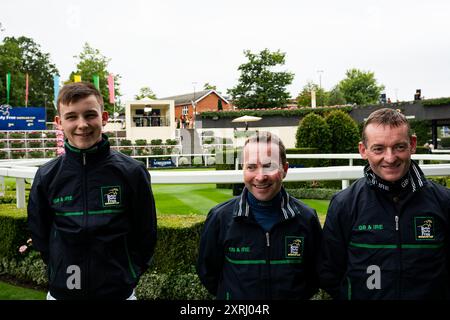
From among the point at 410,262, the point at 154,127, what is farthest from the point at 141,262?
the point at 154,127

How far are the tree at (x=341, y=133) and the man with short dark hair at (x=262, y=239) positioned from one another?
1232 centimetres

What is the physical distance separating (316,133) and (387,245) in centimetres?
1229

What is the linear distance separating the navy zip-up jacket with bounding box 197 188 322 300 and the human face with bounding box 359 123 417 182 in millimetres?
411

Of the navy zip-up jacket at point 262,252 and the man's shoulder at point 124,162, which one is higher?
the man's shoulder at point 124,162

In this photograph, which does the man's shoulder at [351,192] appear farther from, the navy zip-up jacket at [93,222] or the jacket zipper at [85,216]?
the jacket zipper at [85,216]

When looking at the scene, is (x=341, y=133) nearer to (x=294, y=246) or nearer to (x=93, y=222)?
(x=294, y=246)

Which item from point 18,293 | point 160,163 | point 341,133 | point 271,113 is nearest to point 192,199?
point 18,293

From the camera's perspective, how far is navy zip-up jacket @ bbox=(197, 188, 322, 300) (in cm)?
224

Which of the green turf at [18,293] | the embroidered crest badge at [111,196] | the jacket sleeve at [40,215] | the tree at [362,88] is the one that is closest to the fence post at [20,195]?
the green turf at [18,293]

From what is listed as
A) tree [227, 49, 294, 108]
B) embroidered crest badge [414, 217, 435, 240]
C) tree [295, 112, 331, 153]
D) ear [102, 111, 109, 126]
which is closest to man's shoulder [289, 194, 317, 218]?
embroidered crest badge [414, 217, 435, 240]

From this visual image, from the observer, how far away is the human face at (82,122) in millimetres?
2455

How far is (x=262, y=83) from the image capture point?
48469 millimetres
